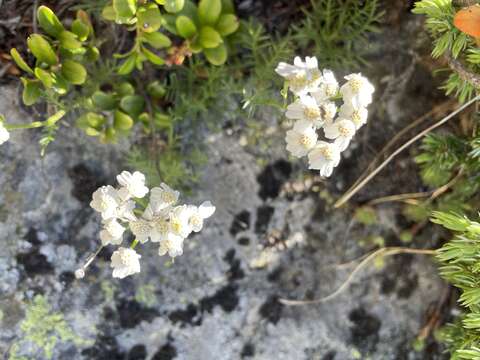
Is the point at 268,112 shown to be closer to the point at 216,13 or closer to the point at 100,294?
the point at 216,13

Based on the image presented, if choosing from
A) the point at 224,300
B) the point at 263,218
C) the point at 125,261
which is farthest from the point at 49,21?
the point at 224,300

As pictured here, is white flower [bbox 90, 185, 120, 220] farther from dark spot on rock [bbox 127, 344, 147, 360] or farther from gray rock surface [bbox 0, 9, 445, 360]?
dark spot on rock [bbox 127, 344, 147, 360]

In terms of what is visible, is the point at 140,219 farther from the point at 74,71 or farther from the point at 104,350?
the point at 104,350

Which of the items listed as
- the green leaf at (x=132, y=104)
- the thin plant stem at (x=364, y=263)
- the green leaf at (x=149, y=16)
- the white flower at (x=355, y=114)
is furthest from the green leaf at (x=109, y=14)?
the thin plant stem at (x=364, y=263)

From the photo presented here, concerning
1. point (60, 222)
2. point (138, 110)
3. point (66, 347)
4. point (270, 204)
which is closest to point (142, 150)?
point (138, 110)

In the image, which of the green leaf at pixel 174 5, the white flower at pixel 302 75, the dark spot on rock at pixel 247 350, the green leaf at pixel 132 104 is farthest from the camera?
the dark spot on rock at pixel 247 350

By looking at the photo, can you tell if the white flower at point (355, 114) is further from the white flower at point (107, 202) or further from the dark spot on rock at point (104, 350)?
the dark spot on rock at point (104, 350)
